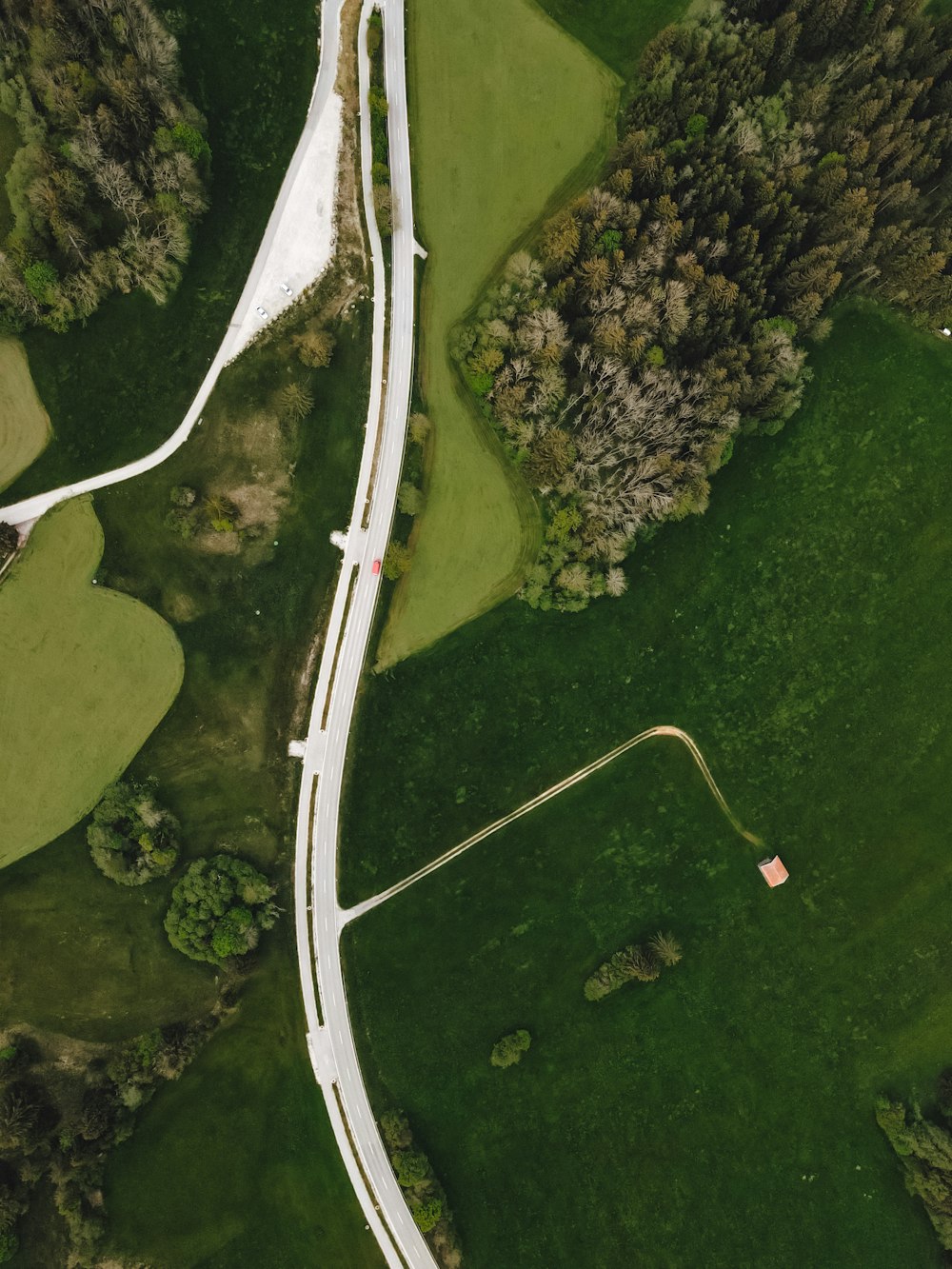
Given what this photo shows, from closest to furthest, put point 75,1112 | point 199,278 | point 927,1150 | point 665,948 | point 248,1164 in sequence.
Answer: point 75,1112 < point 927,1150 < point 248,1164 < point 665,948 < point 199,278

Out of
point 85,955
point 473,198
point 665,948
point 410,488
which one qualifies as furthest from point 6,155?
point 665,948

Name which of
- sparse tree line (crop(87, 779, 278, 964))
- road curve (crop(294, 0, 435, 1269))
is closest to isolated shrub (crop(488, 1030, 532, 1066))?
road curve (crop(294, 0, 435, 1269))

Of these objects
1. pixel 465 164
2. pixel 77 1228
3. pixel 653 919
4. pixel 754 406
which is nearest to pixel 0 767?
pixel 77 1228

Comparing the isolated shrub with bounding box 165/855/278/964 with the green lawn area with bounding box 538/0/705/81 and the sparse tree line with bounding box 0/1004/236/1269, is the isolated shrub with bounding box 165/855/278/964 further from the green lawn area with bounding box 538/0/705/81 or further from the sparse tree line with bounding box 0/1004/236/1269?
the green lawn area with bounding box 538/0/705/81

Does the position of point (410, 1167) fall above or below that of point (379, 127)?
below

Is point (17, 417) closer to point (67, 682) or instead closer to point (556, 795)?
point (67, 682)

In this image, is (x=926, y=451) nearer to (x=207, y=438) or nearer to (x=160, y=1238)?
(x=207, y=438)

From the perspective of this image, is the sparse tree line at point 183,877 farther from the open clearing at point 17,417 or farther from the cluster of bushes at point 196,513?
the open clearing at point 17,417
